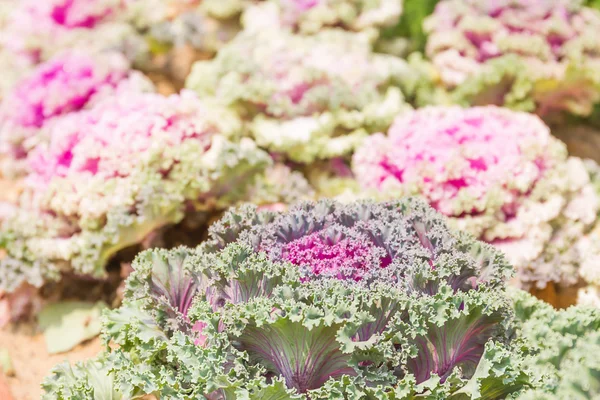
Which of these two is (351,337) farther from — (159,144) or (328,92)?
(328,92)

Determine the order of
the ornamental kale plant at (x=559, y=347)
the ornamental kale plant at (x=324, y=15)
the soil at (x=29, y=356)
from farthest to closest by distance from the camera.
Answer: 1. the ornamental kale plant at (x=324, y=15)
2. the soil at (x=29, y=356)
3. the ornamental kale plant at (x=559, y=347)

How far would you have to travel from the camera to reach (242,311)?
79.4 inches

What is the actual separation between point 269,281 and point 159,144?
150 centimetres

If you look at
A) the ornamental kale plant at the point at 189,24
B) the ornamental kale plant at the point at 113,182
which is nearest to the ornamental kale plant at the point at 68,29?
the ornamental kale plant at the point at 189,24

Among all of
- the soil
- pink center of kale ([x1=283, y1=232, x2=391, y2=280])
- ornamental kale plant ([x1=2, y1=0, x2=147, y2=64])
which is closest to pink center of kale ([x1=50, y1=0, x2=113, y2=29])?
ornamental kale plant ([x1=2, y1=0, x2=147, y2=64])

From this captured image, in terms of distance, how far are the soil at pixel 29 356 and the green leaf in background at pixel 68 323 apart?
4 centimetres

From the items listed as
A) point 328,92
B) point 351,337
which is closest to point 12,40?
point 328,92

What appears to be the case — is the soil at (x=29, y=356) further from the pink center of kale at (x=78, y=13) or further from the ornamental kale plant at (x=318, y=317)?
the pink center of kale at (x=78, y=13)

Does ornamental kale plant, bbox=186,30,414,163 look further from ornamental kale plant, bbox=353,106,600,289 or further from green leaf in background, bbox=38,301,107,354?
green leaf in background, bbox=38,301,107,354

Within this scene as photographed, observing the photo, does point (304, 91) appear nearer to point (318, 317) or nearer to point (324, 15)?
point (324, 15)

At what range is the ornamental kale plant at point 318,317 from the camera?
201 cm

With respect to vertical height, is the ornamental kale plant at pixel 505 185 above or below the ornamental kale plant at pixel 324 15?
below

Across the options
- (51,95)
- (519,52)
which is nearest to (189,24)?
(51,95)

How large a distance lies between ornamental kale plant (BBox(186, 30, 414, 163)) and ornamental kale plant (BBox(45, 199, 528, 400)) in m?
1.36
